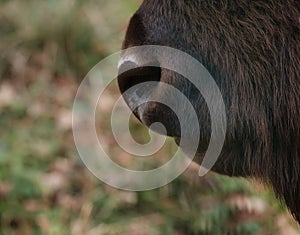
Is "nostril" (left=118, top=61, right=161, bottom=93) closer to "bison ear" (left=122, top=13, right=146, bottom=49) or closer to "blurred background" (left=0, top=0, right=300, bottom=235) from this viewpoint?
"bison ear" (left=122, top=13, right=146, bottom=49)

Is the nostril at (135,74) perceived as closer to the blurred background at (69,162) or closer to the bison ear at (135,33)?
the bison ear at (135,33)

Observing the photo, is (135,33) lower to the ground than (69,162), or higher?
higher

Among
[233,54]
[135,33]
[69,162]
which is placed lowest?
[69,162]

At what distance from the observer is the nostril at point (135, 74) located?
1767mm

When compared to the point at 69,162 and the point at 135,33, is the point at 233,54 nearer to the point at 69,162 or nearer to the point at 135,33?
the point at 135,33

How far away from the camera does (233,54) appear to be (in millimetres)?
1797

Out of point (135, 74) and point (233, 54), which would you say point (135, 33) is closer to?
point (135, 74)

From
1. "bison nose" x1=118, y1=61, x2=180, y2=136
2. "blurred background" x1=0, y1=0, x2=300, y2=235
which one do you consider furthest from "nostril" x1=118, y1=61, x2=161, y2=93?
"blurred background" x1=0, y1=0, x2=300, y2=235

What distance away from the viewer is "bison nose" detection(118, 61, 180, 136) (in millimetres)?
1761

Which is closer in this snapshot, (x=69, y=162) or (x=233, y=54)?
(x=233, y=54)

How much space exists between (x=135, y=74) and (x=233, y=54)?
0.21 meters

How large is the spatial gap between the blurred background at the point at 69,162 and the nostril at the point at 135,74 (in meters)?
0.38

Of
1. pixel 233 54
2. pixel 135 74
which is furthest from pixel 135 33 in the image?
pixel 233 54

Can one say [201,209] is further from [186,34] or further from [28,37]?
[28,37]
